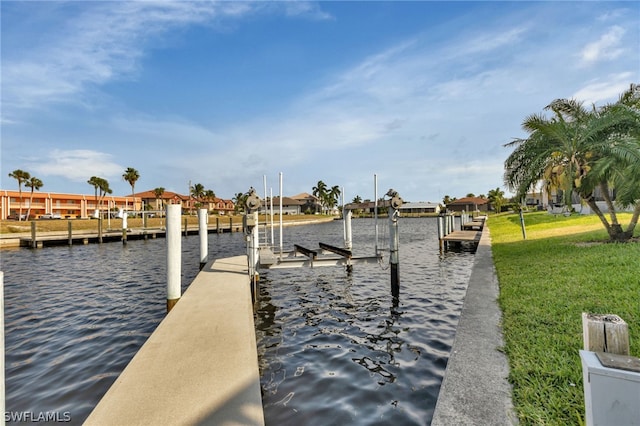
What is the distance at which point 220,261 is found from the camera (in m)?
13.1

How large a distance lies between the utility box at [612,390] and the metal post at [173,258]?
7.82m

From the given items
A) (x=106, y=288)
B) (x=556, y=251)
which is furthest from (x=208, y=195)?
(x=556, y=251)

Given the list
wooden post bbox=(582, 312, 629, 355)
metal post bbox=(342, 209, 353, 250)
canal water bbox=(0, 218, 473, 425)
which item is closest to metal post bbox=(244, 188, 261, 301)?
canal water bbox=(0, 218, 473, 425)

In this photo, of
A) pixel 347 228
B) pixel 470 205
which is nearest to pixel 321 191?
pixel 470 205

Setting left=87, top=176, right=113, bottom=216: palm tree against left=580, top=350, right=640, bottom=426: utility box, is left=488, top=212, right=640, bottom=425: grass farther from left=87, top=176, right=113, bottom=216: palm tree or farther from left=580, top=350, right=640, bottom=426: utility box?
left=87, top=176, right=113, bottom=216: palm tree

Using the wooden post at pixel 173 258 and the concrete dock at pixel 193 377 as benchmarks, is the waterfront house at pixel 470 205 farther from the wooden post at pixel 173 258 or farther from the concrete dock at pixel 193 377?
the concrete dock at pixel 193 377

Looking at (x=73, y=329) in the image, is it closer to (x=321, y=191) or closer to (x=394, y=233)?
(x=394, y=233)

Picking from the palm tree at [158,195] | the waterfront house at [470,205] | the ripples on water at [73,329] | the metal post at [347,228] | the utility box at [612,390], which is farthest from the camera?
the waterfront house at [470,205]

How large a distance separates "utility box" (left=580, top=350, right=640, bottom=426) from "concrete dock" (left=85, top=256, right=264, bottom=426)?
9.66 feet

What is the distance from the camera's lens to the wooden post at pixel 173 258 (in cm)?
804

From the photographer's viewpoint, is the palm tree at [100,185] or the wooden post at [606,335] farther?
the palm tree at [100,185]

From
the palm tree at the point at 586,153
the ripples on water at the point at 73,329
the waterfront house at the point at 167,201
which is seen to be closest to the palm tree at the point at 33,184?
the waterfront house at the point at 167,201

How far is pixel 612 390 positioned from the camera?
2334mm

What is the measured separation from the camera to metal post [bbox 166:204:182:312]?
8.04 m
